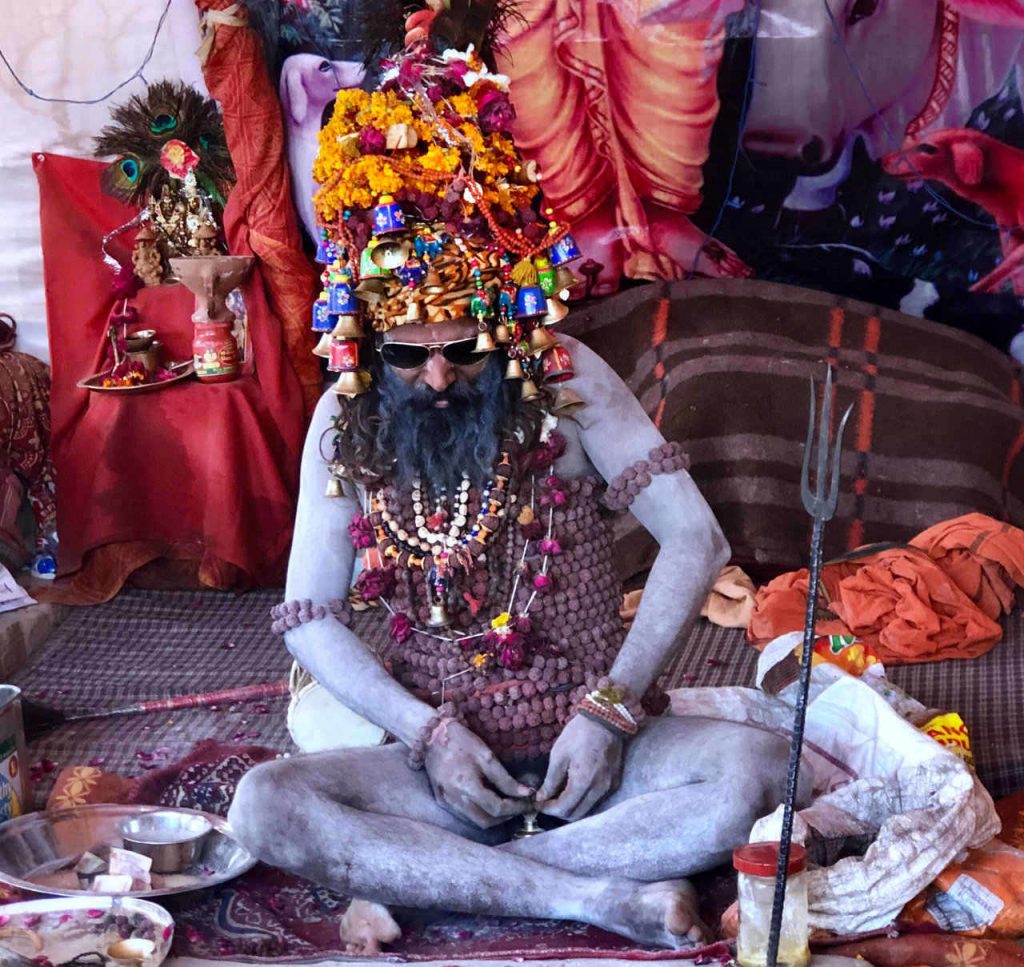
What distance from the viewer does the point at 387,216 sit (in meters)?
2.84

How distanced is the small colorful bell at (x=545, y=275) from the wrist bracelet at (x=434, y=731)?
0.85 metres

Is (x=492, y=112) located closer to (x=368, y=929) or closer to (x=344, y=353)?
(x=344, y=353)

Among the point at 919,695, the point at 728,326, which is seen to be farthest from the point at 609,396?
the point at 728,326

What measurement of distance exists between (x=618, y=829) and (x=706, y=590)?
21.0 inches

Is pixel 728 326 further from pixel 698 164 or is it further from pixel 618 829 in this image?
pixel 618 829

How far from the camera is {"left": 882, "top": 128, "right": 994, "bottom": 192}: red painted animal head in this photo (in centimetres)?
545

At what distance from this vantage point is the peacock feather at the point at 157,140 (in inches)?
229

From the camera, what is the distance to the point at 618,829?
287cm

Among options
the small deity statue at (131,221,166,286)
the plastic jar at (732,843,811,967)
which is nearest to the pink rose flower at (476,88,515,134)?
the plastic jar at (732,843,811,967)

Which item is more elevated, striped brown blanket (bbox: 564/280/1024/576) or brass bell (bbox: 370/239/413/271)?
brass bell (bbox: 370/239/413/271)

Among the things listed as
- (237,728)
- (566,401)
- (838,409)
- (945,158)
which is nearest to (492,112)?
(566,401)

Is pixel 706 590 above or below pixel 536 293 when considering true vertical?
below

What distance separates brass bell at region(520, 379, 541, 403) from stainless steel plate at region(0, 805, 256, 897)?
115 cm

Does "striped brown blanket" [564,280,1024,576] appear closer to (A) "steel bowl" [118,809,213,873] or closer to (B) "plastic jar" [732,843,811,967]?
(A) "steel bowl" [118,809,213,873]
